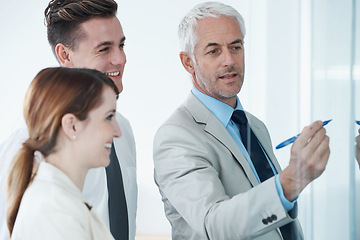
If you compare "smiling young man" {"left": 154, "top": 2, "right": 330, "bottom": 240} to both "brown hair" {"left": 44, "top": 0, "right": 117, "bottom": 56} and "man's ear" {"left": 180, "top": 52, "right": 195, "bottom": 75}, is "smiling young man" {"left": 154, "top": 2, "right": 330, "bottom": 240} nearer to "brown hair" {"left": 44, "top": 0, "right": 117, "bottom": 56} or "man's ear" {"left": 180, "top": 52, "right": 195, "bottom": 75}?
"man's ear" {"left": 180, "top": 52, "right": 195, "bottom": 75}

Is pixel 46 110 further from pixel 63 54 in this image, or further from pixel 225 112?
pixel 63 54

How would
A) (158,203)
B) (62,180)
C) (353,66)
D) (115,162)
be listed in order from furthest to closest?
(158,203)
(115,162)
(62,180)
(353,66)

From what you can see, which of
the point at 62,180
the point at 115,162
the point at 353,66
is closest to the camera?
the point at 353,66

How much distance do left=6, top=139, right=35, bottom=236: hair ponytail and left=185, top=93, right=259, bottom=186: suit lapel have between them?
420 mm

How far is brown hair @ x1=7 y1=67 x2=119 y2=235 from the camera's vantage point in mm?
903

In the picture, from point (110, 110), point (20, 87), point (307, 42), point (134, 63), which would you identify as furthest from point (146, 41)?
point (307, 42)

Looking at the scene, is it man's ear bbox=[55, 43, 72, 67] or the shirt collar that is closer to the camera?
the shirt collar

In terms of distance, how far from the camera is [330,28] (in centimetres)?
72

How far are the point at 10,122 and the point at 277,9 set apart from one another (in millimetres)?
3349

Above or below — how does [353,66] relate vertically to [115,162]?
above

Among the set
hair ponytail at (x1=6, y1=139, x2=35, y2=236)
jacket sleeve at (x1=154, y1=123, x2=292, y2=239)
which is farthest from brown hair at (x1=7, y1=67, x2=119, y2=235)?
jacket sleeve at (x1=154, y1=123, x2=292, y2=239)

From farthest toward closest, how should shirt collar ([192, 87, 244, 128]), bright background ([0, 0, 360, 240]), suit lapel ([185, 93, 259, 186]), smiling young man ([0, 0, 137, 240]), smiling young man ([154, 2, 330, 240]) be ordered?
smiling young man ([0, 0, 137, 240]), shirt collar ([192, 87, 244, 128]), suit lapel ([185, 93, 259, 186]), smiling young man ([154, 2, 330, 240]), bright background ([0, 0, 360, 240])

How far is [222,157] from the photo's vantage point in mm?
1129

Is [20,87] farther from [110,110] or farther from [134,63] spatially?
[110,110]
